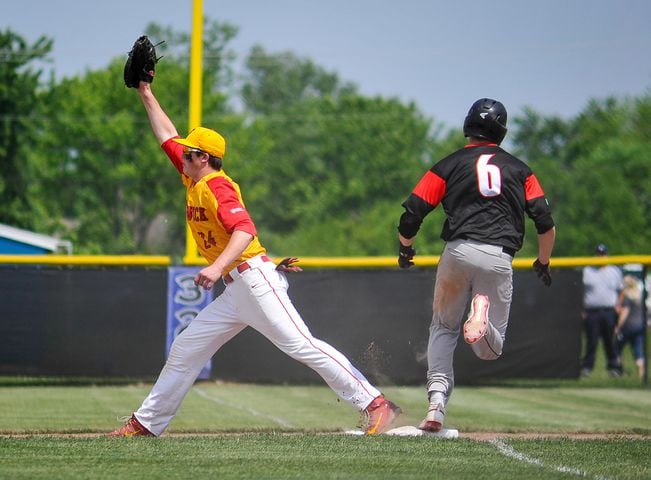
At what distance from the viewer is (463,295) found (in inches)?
272

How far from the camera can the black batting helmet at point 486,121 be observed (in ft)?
22.5

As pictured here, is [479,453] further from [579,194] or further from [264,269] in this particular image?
[579,194]

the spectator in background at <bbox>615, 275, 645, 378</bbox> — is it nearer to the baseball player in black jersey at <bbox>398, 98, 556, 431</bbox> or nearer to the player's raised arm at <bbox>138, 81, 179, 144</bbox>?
the baseball player in black jersey at <bbox>398, 98, 556, 431</bbox>

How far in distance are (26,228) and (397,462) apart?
28233mm

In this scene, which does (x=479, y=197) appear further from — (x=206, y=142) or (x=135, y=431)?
(x=135, y=431)

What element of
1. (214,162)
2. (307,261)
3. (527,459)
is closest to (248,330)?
(307,261)

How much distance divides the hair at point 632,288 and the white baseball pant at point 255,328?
30.7 feet

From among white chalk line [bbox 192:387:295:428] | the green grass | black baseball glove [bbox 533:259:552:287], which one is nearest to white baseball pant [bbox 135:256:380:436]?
the green grass

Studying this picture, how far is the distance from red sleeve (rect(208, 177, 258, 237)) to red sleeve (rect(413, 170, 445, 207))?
1.03 meters

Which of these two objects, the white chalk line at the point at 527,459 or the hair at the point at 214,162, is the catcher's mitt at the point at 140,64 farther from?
the white chalk line at the point at 527,459

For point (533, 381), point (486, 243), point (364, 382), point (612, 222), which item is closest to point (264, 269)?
point (364, 382)

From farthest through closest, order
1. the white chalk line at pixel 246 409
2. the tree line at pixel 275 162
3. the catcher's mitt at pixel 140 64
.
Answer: the tree line at pixel 275 162
the white chalk line at pixel 246 409
the catcher's mitt at pixel 140 64

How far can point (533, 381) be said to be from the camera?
1393 centimetres

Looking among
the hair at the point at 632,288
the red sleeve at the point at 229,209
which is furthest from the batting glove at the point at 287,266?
the hair at the point at 632,288
